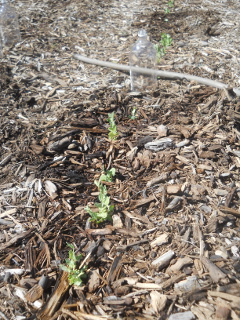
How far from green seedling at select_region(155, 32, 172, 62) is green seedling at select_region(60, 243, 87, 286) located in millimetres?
3189

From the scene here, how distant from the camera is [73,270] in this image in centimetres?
251

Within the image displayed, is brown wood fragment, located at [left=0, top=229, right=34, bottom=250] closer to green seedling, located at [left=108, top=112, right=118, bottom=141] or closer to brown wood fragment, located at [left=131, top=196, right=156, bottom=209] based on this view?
brown wood fragment, located at [left=131, top=196, right=156, bottom=209]

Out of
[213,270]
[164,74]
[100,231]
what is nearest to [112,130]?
[100,231]

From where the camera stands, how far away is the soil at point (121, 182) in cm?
246

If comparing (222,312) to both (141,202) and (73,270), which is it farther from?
(141,202)

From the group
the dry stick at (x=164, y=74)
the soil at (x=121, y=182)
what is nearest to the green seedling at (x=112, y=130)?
the soil at (x=121, y=182)

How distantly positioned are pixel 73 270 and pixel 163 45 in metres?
3.69

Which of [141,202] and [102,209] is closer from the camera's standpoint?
[102,209]

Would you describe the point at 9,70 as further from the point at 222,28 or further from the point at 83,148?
the point at 222,28

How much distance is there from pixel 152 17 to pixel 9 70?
2.52m

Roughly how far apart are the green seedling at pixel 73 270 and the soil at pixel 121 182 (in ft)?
0.17

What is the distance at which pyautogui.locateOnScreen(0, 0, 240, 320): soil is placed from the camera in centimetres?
246

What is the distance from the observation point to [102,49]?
215 inches

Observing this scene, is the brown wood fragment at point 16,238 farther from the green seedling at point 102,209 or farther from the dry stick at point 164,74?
the dry stick at point 164,74
